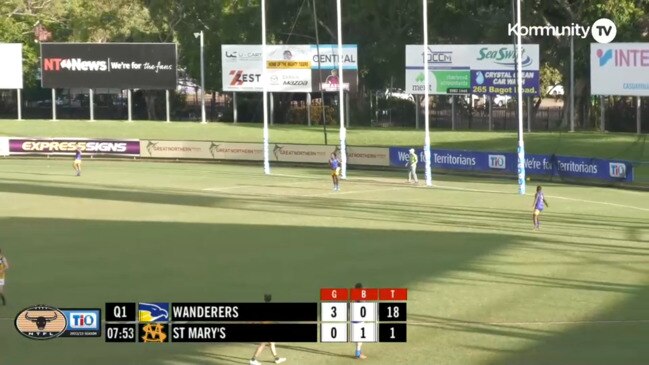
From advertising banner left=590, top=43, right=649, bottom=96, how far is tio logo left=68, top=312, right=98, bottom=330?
5498 centimetres

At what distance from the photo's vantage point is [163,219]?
43.8 m

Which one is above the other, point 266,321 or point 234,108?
point 234,108

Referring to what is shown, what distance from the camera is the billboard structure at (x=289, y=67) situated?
3280 inches

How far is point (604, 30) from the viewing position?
75000 mm

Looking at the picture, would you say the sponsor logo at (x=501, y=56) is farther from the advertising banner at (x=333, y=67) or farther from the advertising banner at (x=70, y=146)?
the advertising banner at (x=70, y=146)

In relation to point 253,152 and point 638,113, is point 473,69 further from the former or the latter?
point 253,152

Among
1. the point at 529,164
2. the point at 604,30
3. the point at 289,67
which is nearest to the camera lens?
the point at 529,164

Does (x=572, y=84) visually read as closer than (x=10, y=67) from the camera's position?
Yes

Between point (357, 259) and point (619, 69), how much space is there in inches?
1632

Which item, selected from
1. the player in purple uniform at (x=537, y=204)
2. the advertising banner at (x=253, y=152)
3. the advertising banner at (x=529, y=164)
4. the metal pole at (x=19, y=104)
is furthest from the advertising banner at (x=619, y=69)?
the metal pole at (x=19, y=104)

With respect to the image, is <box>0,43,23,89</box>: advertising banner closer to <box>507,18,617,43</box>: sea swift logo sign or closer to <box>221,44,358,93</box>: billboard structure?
<box>221,44,358,93</box>: billboard structure

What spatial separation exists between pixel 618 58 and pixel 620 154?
773 cm

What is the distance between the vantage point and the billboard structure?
3280 inches

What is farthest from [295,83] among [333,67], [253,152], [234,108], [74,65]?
[74,65]
